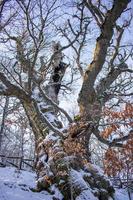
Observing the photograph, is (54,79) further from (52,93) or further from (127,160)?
(127,160)

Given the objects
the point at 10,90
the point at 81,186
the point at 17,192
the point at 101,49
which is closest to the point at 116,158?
the point at 81,186

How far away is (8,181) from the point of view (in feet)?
43.3

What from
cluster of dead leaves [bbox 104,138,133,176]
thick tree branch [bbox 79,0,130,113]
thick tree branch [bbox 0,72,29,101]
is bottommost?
cluster of dead leaves [bbox 104,138,133,176]

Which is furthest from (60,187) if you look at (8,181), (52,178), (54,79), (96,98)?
(54,79)

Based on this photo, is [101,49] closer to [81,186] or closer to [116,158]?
[116,158]

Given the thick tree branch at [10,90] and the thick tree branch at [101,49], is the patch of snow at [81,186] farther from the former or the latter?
the thick tree branch at [10,90]

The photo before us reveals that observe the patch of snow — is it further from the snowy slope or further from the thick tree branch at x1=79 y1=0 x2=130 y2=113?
the thick tree branch at x1=79 y1=0 x2=130 y2=113

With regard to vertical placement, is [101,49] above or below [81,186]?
above

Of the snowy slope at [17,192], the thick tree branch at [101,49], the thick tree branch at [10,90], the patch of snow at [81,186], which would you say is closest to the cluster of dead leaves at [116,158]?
the patch of snow at [81,186]

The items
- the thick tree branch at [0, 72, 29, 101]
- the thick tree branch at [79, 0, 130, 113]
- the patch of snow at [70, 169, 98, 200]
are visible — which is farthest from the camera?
the thick tree branch at [79, 0, 130, 113]

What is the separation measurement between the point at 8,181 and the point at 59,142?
118 inches

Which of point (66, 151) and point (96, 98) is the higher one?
point (96, 98)

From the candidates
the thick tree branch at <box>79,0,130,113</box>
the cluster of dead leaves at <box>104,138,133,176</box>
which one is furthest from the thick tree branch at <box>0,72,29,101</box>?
the cluster of dead leaves at <box>104,138,133,176</box>

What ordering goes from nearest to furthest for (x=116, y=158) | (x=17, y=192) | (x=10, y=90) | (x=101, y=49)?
(x=116, y=158), (x=17, y=192), (x=10, y=90), (x=101, y=49)
